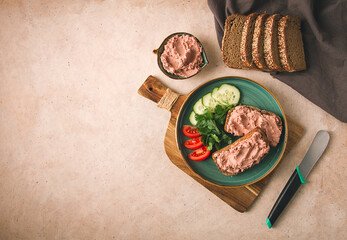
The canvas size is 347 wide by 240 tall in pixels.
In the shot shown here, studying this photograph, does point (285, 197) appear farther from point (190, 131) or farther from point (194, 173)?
point (190, 131)

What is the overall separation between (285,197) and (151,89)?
2.07m

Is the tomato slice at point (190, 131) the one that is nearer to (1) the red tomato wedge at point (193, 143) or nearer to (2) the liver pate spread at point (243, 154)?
(1) the red tomato wedge at point (193, 143)

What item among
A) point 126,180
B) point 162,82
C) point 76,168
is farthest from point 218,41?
point 76,168

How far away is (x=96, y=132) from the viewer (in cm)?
357

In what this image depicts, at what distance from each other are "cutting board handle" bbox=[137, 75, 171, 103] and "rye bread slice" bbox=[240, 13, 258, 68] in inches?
41.1

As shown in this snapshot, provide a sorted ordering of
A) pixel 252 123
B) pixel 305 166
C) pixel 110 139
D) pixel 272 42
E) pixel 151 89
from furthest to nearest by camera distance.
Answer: pixel 110 139 → pixel 151 89 → pixel 305 166 → pixel 252 123 → pixel 272 42

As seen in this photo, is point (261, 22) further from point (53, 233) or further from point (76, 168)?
point (53, 233)

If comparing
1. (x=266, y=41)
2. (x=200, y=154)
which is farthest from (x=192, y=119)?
(x=266, y=41)

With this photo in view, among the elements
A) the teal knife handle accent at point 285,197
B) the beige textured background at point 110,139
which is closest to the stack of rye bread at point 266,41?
the beige textured background at point 110,139

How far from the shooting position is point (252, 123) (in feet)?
9.23

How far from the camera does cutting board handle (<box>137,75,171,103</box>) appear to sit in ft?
10.7

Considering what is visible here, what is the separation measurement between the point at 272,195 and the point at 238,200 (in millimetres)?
434

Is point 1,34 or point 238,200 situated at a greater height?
point 1,34

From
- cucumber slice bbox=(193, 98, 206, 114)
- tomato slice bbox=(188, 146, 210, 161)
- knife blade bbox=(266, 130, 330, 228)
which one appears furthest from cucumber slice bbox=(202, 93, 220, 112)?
knife blade bbox=(266, 130, 330, 228)
